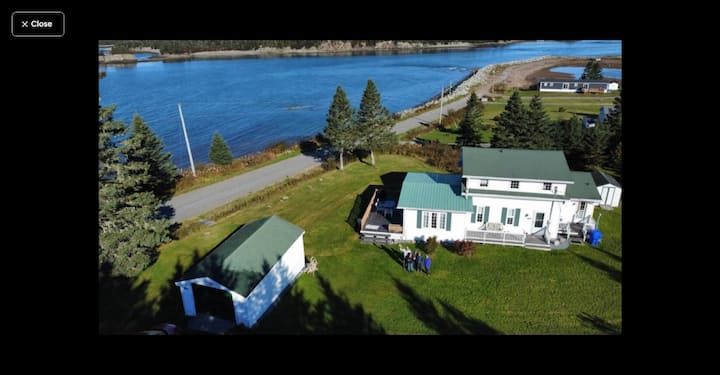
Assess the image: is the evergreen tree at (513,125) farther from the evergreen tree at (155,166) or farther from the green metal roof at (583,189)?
the evergreen tree at (155,166)

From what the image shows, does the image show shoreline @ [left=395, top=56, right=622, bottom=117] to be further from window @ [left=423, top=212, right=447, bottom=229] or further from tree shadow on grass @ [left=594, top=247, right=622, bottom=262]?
tree shadow on grass @ [left=594, top=247, right=622, bottom=262]

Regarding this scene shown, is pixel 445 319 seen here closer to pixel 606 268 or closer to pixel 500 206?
pixel 500 206

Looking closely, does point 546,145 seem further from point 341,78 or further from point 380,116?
point 341,78

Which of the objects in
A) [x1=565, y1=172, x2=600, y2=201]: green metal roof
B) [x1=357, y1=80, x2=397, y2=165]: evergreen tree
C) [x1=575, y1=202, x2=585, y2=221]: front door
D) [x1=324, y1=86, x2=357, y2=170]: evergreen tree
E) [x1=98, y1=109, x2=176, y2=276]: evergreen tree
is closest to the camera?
[x1=98, y1=109, x2=176, y2=276]: evergreen tree

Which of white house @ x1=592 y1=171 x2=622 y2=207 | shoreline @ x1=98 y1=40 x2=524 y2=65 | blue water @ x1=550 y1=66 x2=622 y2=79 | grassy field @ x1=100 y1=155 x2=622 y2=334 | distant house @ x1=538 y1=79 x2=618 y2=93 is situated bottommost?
grassy field @ x1=100 y1=155 x2=622 y2=334

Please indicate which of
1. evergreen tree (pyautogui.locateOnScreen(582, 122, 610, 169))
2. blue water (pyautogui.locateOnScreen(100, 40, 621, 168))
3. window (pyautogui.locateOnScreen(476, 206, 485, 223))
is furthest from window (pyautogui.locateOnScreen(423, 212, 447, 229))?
blue water (pyautogui.locateOnScreen(100, 40, 621, 168))

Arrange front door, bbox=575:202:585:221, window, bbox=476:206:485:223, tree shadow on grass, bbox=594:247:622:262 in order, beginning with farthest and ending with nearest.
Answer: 1. front door, bbox=575:202:585:221
2. window, bbox=476:206:485:223
3. tree shadow on grass, bbox=594:247:622:262

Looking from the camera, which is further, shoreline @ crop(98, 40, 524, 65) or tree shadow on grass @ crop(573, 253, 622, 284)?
shoreline @ crop(98, 40, 524, 65)

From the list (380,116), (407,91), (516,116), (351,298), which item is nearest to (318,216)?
(351,298)
